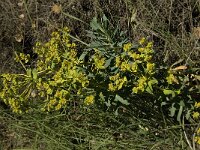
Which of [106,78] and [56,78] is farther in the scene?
[106,78]

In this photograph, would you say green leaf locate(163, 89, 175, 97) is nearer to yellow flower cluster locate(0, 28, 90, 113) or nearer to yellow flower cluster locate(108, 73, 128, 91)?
yellow flower cluster locate(108, 73, 128, 91)

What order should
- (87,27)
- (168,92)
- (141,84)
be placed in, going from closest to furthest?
(141,84), (168,92), (87,27)

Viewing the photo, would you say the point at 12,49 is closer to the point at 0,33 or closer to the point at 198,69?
the point at 0,33

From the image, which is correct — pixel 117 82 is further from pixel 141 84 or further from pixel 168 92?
pixel 168 92

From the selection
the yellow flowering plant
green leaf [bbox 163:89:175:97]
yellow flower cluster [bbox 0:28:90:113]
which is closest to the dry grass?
the yellow flowering plant

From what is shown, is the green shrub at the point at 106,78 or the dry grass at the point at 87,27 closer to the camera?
the green shrub at the point at 106,78

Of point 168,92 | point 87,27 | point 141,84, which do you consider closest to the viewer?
point 141,84

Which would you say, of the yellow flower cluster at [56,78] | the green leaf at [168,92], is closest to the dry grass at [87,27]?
the green leaf at [168,92]

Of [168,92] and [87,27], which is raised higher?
[87,27]

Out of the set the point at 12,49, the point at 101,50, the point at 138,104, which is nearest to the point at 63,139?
the point at 138,104

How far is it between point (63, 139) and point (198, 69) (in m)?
1.09

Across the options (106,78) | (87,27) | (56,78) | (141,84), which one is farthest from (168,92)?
(87,27)

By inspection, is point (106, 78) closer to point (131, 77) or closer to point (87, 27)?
point (131, 77)

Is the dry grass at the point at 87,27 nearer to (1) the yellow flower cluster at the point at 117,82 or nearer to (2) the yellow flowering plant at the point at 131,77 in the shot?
(2) the yellow flowering plant at the point at 131,77
